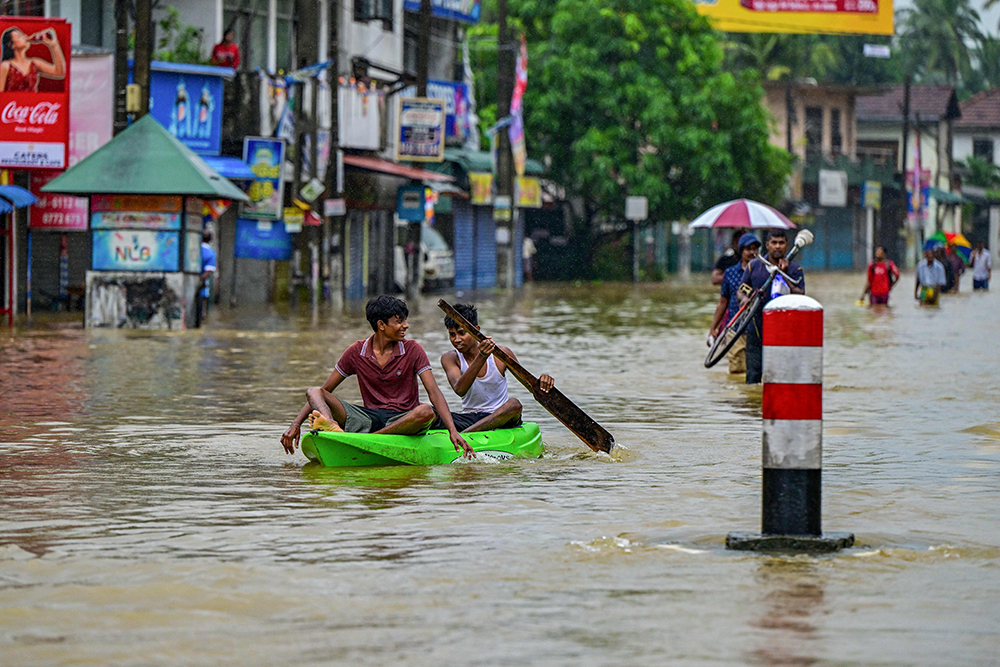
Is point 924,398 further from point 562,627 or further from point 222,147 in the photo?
point 222,147

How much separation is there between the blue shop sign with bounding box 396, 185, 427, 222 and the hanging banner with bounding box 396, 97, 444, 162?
31.5 inches

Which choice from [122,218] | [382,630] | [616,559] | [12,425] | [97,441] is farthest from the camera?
[122,218]

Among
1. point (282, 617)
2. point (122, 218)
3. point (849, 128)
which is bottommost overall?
point (282, 617)

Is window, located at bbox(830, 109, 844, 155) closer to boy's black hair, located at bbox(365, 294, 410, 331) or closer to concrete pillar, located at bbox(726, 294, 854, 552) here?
boy's black hair, located at bbox(365, 294, 410, 331)

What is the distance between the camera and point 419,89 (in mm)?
40250

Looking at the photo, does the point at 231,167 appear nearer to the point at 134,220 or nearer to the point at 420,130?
the point at 134,220

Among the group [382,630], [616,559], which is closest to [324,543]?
[616,559]

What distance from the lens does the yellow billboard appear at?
218ft

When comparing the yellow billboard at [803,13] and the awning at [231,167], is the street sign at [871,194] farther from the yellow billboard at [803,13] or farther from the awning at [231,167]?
the awning at [231,167]

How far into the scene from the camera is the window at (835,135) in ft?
269

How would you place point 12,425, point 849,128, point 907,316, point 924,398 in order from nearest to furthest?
point 12,425 < point 924,398 < point 907,316 < point 849,128

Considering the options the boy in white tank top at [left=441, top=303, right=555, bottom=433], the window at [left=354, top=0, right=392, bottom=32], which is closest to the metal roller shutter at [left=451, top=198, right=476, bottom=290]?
the window at [left=354, top=0, right=392, bottom=32]

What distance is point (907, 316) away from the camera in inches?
1284

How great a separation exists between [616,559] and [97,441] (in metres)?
5.45
